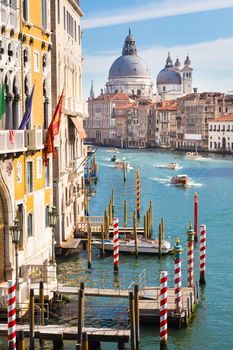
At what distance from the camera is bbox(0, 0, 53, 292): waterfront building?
474 inches

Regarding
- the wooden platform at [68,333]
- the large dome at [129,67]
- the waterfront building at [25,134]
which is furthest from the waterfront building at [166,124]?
the wooden platform at [68,333]

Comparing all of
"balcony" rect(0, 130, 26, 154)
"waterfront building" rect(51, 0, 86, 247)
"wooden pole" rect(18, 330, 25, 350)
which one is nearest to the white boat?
"waterfront building" rect(51, 0, 86, 247)

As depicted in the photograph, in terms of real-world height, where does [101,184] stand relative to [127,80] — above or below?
below

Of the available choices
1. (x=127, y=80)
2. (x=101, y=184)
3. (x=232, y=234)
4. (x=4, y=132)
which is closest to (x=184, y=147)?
(x=127, y=80)

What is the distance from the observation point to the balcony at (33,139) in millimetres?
12797

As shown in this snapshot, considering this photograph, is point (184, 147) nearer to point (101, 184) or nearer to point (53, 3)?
point (101, 184)

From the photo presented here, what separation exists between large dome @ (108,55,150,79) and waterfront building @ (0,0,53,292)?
10482 centimetres

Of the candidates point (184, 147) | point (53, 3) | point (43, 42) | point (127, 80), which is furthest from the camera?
point (127, 80)

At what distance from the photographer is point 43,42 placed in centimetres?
1396

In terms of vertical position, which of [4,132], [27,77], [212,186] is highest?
[27,77]

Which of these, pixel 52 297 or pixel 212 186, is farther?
pixel 212 186

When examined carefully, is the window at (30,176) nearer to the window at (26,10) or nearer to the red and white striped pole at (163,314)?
the window at (26,10)

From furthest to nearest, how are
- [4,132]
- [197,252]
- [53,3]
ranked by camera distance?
[197,252]
[53,3]
[4,132]

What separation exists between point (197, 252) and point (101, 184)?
2121 centimetres
